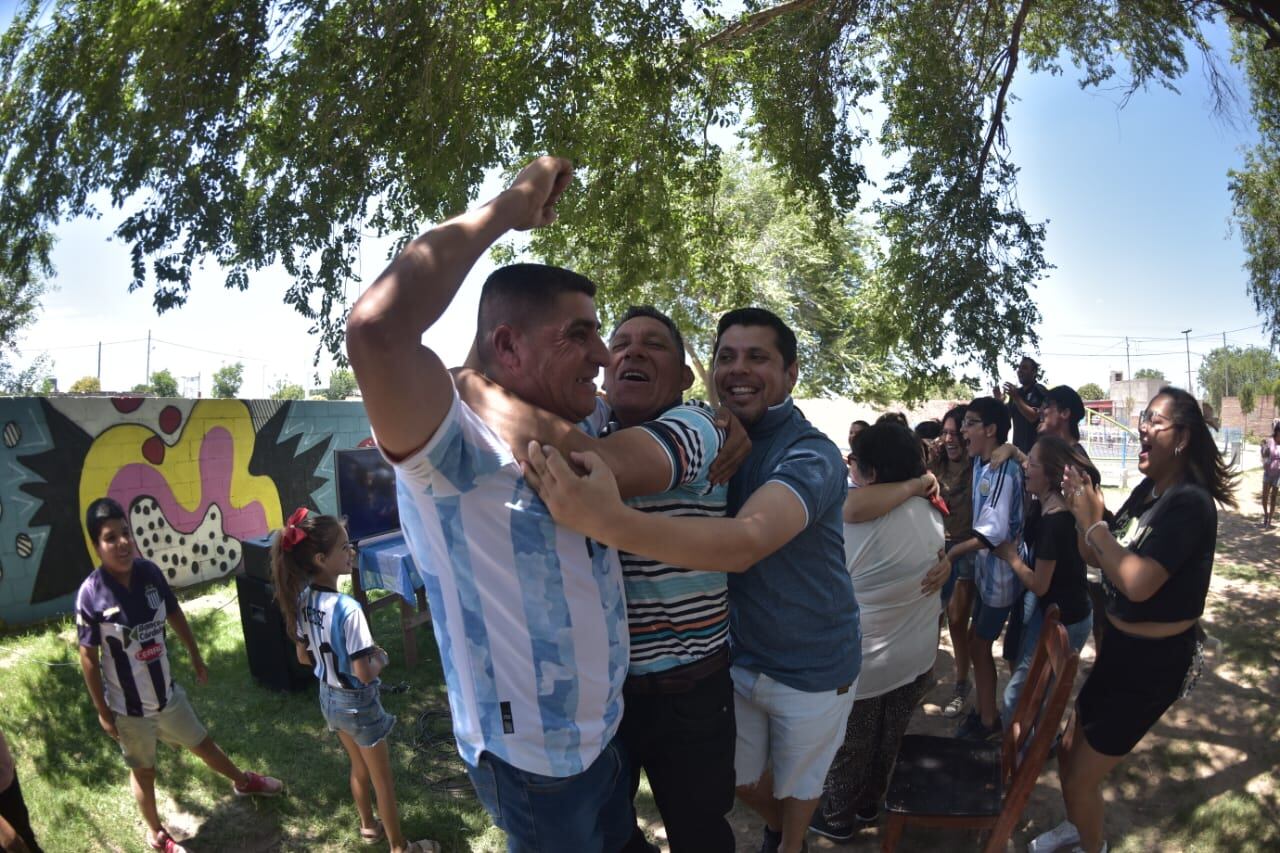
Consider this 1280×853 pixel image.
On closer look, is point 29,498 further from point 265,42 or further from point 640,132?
point 640,132

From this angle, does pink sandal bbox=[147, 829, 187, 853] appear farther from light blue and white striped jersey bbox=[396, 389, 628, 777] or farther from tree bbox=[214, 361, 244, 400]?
tree bbox=[214, 361, 244, 400]

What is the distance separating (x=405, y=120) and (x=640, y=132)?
8.48 feet

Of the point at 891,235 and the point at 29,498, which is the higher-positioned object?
the point at 891,235

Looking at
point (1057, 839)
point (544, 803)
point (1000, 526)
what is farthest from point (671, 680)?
point (1000, 526)

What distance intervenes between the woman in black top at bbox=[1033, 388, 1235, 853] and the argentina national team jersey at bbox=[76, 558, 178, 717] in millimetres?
4382

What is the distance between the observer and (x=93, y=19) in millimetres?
4406

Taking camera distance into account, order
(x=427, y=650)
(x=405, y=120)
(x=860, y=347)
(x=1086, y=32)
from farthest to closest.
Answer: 1. (x=860, y=347)
2. (x=1086, y=32)
3. (x=427, y=650)
4. (x=405, y=120)

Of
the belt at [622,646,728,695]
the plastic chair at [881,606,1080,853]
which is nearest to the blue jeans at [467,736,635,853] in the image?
the belt at [622,646,728,695]

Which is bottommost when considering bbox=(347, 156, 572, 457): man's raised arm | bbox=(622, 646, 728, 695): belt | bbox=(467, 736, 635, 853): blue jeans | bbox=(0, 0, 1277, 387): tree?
bbox=(467, 736, 635, 853): blue jeans

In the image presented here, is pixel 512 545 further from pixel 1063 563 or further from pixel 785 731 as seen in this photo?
pixel 1063 563

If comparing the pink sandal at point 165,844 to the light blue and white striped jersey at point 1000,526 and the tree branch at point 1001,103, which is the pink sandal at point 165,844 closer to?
the light blue and white striped jersey at point 1000,526

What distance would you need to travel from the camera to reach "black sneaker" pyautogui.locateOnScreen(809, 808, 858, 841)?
3.54 m

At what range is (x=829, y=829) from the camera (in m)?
3.55

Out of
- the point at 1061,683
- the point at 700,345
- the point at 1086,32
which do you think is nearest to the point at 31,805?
the point at 1061,683
